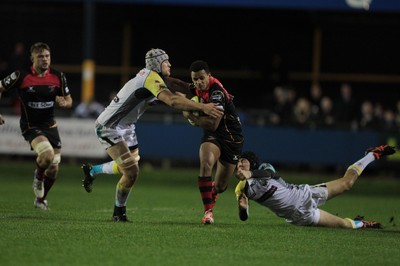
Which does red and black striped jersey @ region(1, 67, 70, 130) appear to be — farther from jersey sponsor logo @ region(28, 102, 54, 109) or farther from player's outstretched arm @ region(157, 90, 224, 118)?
player's outstretched arm @ region(157, 90, 224, 118)

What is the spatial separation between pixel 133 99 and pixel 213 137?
1323mm

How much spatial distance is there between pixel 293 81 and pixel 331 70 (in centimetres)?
128

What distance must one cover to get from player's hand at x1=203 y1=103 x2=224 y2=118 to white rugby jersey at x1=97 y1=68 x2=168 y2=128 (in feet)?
1.83

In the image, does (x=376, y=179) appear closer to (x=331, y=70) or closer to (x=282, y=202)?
(x=331, y=70)

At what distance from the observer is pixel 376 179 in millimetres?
22859

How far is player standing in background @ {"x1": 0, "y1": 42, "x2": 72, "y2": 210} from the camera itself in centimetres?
1314

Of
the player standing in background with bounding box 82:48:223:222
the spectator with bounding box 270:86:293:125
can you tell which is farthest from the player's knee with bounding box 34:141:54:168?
the spectator with bounding box 270:86:293:125

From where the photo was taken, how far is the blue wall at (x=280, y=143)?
22359mm

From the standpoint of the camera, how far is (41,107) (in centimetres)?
1339

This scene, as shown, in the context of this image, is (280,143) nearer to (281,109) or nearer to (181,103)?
(281,109)

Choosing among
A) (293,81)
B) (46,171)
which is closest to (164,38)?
(293,81)

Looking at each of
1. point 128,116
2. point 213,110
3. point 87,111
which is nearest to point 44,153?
point 128,116

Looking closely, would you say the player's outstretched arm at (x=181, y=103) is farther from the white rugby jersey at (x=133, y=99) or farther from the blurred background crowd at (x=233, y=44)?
the blurred background crowd at (x=233, y=44)

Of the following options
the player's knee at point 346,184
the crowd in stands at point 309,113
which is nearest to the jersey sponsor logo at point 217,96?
the player's knee at point 346,184
